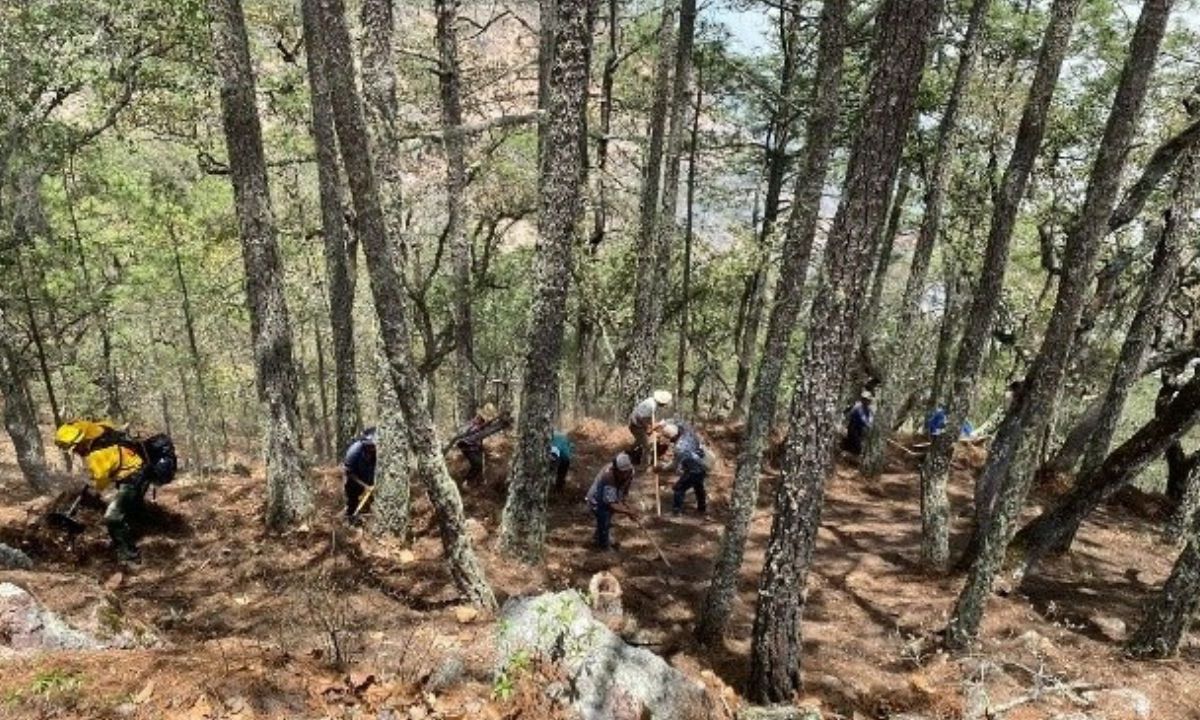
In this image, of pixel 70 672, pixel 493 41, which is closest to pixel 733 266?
pixel 493 41

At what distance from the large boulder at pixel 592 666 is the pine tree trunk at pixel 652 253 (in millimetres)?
9122

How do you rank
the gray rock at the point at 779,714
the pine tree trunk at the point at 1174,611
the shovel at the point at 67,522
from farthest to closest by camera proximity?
the shovel at the point at 67,522, the pine tree trunk at the point at 1174,611, the gray rock at the point at 779,714

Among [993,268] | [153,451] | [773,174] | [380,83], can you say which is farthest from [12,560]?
[773,174]

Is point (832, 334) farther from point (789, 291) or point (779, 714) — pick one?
point (779, 714)

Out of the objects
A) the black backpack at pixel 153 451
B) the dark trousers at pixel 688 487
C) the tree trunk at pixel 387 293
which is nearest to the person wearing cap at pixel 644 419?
the dark trousers at pixel 688 487

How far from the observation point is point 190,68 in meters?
13.4

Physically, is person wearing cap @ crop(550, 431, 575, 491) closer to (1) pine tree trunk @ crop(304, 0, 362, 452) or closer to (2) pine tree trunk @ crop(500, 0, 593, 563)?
(2) pine tree trunk @ crop(500, 0, 593, 563)

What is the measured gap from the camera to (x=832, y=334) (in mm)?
6273

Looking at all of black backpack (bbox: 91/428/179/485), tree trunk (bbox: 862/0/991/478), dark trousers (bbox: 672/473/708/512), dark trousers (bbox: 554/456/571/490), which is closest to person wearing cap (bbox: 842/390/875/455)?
tree trunk (bbox: 862/0/991/478)

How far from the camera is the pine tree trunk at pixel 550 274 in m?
7.86

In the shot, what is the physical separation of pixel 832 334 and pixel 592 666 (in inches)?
113

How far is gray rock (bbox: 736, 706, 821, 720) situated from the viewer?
6.30 m

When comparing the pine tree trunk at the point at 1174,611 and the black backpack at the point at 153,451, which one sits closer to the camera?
the pine tree trunk at the point at 1174,611

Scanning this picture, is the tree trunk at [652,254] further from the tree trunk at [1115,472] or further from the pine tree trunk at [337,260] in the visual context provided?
the tree trunk at [1115,472]
